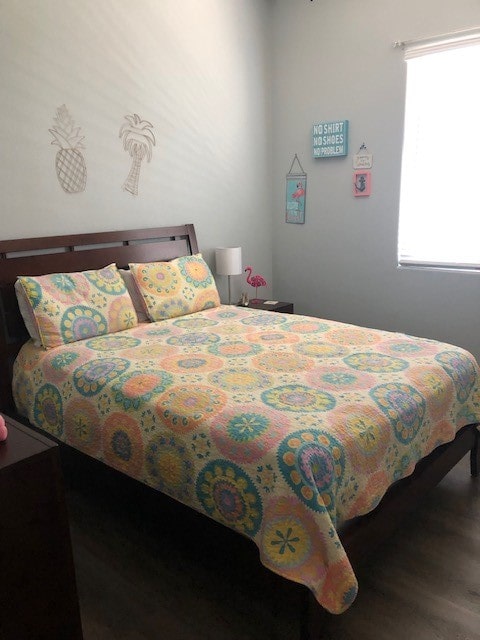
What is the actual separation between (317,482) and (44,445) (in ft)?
2.50

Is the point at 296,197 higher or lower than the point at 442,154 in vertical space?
lower

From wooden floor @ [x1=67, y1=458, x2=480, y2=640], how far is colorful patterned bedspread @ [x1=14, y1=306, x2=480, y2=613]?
169mm

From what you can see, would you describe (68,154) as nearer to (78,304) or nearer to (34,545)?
(78,304)

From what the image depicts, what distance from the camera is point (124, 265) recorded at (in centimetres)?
314

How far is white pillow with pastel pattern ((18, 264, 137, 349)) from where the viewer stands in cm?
250

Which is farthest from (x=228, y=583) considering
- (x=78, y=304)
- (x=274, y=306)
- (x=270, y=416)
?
(x=274, y=306)

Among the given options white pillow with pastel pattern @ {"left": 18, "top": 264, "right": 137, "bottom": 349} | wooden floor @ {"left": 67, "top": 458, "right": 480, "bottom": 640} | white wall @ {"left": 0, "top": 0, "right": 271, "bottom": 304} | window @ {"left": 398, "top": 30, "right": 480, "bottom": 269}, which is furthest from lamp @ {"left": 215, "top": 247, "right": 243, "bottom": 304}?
wooden floor @ {"left": 67, "top": 458, "right": 480, "bottom": 640}

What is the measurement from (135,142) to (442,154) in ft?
6.51

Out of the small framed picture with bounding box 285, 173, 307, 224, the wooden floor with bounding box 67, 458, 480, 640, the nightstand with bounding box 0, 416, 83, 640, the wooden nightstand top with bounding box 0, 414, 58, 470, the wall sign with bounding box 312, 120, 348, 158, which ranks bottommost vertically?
the wooden floor with bounding box 67, 458, 480, 640

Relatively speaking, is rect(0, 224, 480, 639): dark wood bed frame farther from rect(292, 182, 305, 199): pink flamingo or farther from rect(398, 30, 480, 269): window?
rect(398, 30, 480, 269): window

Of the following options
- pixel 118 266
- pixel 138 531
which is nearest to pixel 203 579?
pixel 138 531

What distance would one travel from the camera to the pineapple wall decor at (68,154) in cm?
281

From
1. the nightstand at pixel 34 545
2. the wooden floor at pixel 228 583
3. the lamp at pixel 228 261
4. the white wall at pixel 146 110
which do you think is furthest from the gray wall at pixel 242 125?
the nightstand at pixel 34 545

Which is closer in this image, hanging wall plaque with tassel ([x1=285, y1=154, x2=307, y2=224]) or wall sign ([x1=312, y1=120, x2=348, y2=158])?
wall sign ([x1=312, y1=120, x2=348, y2=158])
